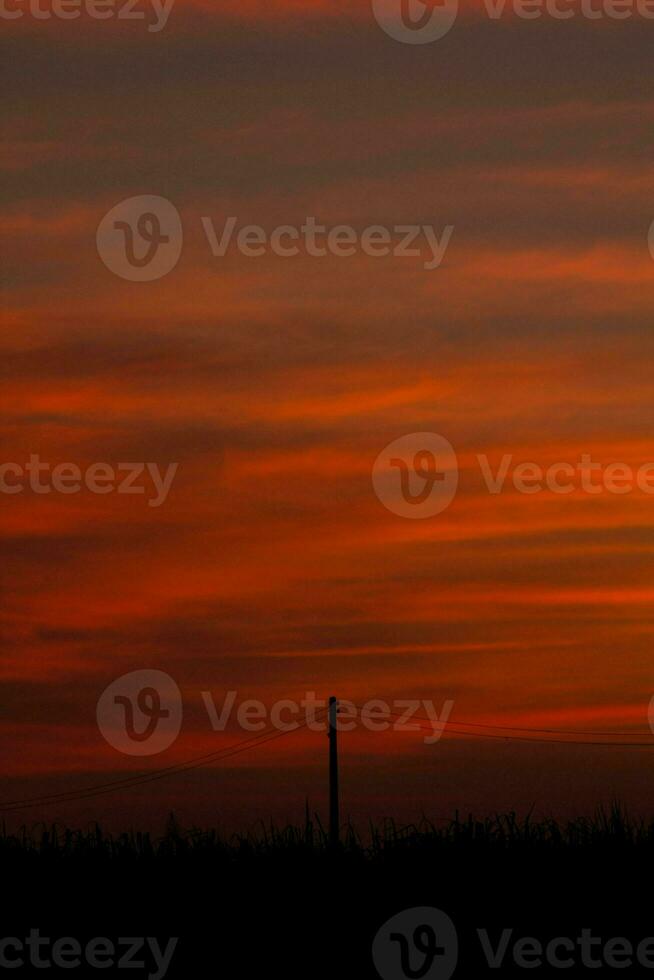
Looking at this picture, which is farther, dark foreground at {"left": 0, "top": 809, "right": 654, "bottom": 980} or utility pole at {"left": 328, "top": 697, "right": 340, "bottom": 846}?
utility pole at {"left": 328, "top": 697, "right": 340, "bottom": 846}

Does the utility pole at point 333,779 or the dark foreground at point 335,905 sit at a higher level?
the utility pole at point 333,779

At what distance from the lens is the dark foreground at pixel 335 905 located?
38125 millimetres

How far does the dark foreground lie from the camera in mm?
38125

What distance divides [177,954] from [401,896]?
4.61 metres

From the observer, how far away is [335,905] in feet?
131

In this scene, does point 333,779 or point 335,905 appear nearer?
point 335,905

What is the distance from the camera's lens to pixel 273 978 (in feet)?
124

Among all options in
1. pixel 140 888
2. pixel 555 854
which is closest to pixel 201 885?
pixel 140 888

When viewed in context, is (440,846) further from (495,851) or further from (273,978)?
(273,978)

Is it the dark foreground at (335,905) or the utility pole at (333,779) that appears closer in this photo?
the dark foreground at (335,905)

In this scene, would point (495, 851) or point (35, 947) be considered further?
point (495, 851)

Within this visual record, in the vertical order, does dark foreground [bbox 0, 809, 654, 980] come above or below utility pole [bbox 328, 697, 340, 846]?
below

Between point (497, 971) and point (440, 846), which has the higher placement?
point (440, 846)

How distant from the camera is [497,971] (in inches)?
1491
